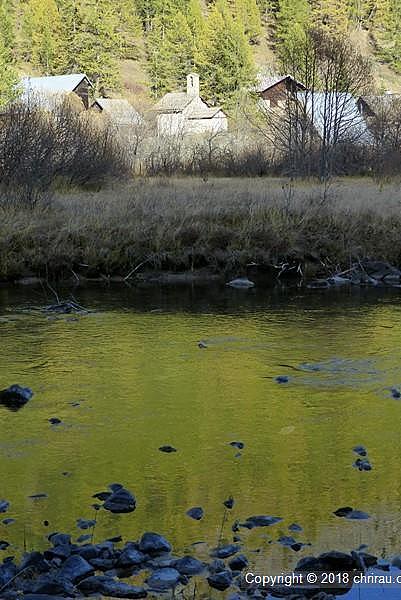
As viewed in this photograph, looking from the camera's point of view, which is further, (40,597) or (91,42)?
(91,42)

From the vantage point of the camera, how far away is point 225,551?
5.09 metres

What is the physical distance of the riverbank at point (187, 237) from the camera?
1522cm

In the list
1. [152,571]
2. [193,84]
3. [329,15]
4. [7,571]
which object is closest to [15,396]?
[7,571]

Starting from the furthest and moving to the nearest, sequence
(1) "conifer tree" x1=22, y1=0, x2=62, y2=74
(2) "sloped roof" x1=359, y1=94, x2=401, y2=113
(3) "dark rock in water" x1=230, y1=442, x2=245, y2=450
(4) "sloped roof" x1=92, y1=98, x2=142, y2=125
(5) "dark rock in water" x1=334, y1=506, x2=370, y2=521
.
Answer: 1. (1) "conifer tree" x1=22, y1=0, x2=62, y2=74
2. (4) "sloped roof" x1=92, y1=98, x2=142, y2=125
3. (2) "sloped roof" x1=359, y1=94, x2=401, y2=113
4. (3) "dark rock in water" x1=230, y1=442, x2=245, y2=450
5. (5) "dark rock in water" x1=334, y1=506, x2=370, y2=521

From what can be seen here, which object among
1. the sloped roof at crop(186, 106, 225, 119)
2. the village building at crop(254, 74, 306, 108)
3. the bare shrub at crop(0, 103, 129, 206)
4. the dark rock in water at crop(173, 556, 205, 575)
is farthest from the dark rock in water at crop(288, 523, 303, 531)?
the sloped roof at crop(186, 106, 225, 119)

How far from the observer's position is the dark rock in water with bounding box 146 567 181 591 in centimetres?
473

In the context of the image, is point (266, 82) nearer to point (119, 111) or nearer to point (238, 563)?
point (119, 111)

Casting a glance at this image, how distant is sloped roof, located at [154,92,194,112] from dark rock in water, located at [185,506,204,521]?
160 ft

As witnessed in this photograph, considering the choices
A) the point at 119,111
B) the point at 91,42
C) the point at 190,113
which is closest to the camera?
the point at 119,111

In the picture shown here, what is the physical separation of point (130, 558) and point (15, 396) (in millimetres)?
3411

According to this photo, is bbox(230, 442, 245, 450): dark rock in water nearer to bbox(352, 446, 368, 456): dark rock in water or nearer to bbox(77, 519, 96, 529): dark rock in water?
bbox(352, 446, 368, 456): dark rock in water

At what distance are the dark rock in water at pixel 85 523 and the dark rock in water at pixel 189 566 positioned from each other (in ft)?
2.41

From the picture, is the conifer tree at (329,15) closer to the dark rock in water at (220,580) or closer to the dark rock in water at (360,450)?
the dark rock in water at (360,450)

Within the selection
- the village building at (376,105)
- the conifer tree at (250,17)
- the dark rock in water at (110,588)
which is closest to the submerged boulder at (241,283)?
the dark rock in water at (110,588)
